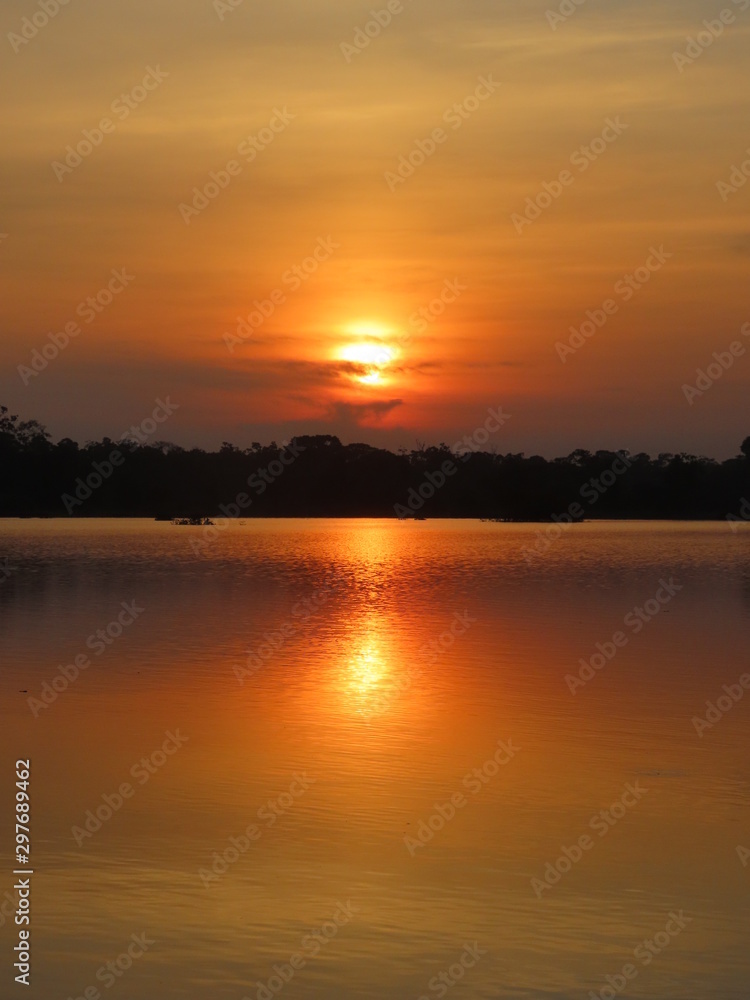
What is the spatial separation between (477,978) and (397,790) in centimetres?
455

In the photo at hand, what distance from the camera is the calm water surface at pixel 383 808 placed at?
25.6ft

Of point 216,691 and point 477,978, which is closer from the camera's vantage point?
point 477,978

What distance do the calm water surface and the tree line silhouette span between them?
10916 cm

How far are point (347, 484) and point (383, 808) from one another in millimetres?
149659

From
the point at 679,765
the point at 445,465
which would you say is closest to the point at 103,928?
the point at 679,765

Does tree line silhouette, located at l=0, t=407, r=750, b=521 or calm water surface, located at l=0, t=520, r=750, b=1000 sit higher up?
tree line silhouette, located at l=0, t=407, r=750, b=521

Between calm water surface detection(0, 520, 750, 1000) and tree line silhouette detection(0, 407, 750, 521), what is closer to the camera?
calm water surface detection(0, 520, 750, 1000)

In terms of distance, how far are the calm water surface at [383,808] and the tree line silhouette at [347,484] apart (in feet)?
358

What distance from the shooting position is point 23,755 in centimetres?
1357

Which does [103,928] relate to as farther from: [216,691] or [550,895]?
[216,691]

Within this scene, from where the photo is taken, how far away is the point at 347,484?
161 m

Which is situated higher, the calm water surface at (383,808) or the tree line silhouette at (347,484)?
the tree line silhouette at (347,484)

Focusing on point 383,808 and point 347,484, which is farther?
point 347,484

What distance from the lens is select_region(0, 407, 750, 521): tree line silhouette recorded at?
13325cm
